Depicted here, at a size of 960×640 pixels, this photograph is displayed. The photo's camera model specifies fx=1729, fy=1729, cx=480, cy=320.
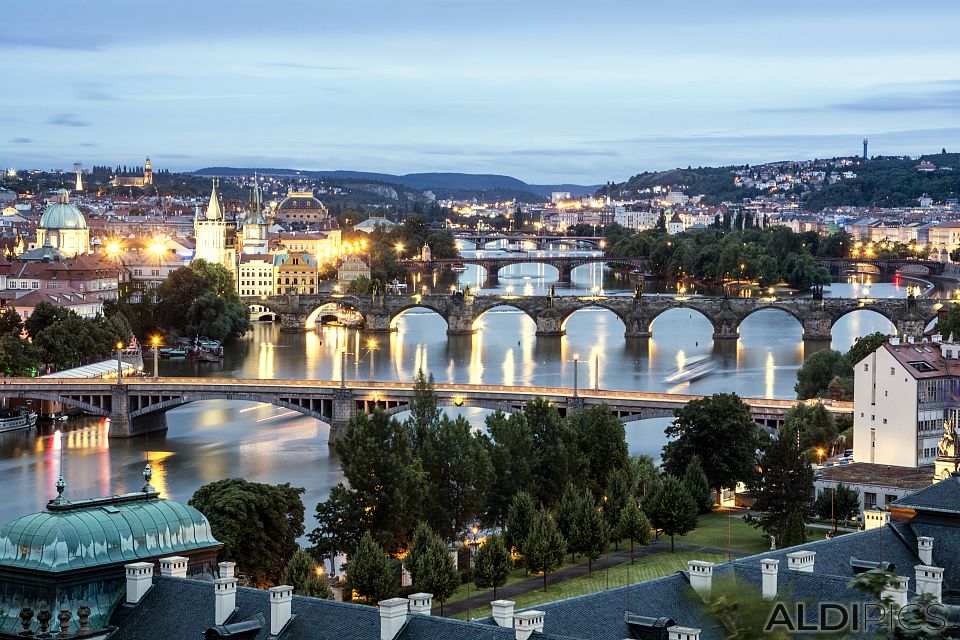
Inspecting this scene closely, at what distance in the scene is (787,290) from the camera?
102 meters

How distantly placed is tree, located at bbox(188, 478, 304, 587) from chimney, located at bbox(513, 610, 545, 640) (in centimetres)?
1243

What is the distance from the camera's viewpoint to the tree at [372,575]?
24156 mm

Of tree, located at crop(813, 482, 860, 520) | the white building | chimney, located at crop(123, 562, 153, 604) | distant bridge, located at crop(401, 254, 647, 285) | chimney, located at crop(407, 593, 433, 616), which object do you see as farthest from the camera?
distant bridge, located at crop(401, 254, 647, 285)

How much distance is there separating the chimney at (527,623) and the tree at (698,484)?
709 inches

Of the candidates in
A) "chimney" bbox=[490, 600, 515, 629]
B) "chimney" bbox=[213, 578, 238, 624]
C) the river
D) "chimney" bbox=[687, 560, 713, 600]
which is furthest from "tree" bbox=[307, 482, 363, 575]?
"chimney" bbox=[490, 600, 515, 629]

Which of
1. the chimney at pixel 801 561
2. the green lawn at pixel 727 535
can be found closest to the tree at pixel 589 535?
the green lawn at pixel 727 535

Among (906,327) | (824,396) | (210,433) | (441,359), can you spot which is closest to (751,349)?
(906,327)

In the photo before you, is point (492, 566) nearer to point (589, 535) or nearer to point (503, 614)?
point (589, 535)

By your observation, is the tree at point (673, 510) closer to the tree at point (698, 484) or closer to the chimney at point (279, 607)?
the tree at point (698, 484)

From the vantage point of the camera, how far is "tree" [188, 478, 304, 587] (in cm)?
2606

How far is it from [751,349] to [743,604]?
62.8m

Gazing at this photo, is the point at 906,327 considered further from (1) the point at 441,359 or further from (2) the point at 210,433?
(2) the point at 210,433

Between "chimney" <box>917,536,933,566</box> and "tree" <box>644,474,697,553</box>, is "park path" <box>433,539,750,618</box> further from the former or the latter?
"chimney" <box>917,536,933,566</box>

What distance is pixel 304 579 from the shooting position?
22594mm
